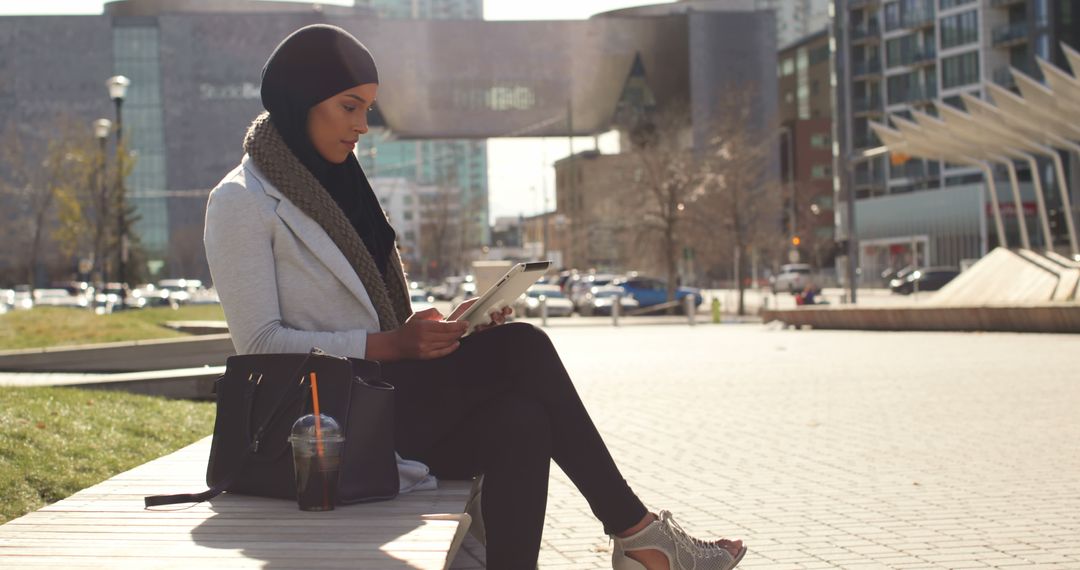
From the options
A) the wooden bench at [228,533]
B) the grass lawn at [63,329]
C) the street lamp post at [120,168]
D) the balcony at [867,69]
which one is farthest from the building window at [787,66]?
the wooden bench at [228,533]

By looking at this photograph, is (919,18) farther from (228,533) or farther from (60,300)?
(228,533)

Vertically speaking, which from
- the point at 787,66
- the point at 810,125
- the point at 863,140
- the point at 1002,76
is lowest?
the point at 863,140

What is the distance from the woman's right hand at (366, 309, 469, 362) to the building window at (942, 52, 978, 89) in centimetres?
8144

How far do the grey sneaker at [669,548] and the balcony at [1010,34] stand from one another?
257 ft

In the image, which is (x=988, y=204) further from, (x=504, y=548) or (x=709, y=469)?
(x=504, y=548)

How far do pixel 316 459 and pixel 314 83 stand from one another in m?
1.24

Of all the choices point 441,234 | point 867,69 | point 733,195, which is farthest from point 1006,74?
point 441,234

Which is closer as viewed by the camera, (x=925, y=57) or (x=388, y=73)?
(x=388, y=73)

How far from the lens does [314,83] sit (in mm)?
4078

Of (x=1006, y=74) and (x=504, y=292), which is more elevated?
(x=1006, y=74)

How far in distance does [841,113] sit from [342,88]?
90.3 metres

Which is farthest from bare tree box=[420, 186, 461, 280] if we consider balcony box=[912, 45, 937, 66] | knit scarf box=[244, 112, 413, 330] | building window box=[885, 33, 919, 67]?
knit scarf box=[244, 112, 413, 330]

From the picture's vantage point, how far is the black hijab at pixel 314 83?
405cm

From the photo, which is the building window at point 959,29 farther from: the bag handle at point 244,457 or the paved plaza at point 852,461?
the bag handle at point 244,457
